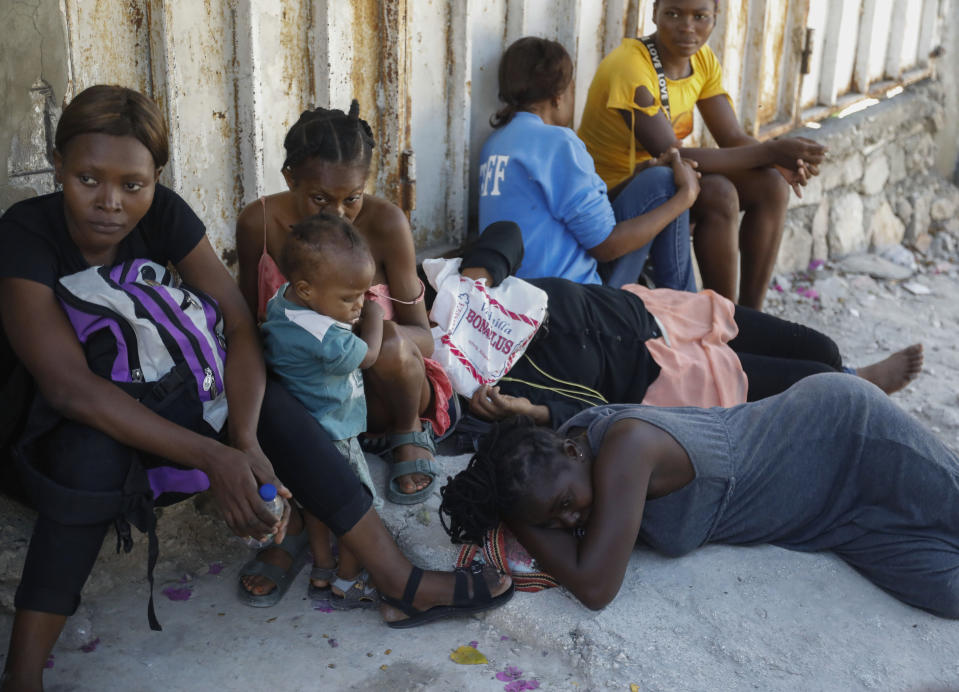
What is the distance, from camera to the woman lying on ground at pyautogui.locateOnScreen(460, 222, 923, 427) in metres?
3.17

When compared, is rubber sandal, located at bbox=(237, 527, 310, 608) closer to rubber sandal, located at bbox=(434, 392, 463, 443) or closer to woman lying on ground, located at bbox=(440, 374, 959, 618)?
woman lying on ground, located at bbox=(440, 374, 959, 618)

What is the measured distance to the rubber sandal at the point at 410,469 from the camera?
9.02ft

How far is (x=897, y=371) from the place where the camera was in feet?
12.0

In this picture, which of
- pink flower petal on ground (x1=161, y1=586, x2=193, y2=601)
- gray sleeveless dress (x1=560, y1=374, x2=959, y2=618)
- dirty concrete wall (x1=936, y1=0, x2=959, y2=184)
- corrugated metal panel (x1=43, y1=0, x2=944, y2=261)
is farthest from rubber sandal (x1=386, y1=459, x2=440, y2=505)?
dirty concrete wall (x1=936, y1=0, x2=959, y2=184)

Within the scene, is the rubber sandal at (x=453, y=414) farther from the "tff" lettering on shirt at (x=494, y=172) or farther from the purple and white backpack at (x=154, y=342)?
the "tff" lettering on shirt at (x=494, y=172)

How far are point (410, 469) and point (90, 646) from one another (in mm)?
914

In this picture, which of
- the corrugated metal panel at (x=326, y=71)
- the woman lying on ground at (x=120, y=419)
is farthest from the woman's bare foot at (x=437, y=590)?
the corrugated metal panel at (x=326, y=71)

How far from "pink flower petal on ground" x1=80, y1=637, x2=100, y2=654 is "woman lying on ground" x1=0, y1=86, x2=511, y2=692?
0.96 ft

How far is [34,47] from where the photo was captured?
2.47 metres

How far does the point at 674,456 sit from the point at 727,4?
137 inches

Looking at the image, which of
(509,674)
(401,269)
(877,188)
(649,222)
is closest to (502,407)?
(401,269)

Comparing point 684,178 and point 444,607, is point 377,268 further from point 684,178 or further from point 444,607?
point 684,178

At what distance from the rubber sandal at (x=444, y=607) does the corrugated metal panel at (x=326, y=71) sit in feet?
4.36

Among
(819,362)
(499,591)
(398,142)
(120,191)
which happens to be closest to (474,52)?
(398,142)
